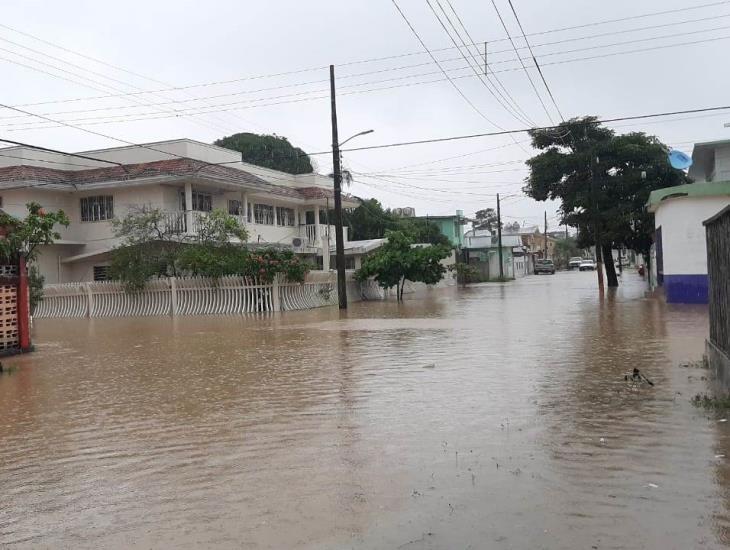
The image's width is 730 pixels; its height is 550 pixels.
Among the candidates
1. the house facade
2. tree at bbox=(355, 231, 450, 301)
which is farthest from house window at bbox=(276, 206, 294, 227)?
the house facade

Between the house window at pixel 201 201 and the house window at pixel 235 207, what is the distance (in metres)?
1.28

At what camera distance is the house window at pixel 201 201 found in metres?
30.5

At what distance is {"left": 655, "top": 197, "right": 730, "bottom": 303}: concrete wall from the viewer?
21344 mm

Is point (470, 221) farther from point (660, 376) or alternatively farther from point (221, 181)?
point (660, 376)

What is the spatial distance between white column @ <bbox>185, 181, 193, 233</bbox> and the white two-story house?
0.04 m

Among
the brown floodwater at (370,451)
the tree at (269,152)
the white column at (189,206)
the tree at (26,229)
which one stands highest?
the tree at (269,152)

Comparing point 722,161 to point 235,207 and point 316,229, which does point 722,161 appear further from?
point 235,207

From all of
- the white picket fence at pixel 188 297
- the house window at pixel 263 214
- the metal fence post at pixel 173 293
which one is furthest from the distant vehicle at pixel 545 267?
the metal fence post at pixel 173 293

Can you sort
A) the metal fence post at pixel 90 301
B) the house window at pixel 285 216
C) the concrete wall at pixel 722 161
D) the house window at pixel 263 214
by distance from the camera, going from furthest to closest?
the house window at pixel 285 216
the house window at pixel 263 214
the metal fence post at pixel 90 301
the concrete wall at pixel 722 161

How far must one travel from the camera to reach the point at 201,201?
3152 cm

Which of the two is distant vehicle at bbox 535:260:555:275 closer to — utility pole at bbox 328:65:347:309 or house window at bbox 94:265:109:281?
utility pole at bbox 328:65:347:309

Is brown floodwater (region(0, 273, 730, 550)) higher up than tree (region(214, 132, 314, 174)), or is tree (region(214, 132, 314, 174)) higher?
tree (region(214, 132, 314, 174))

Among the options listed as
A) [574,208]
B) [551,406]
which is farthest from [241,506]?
[574,208]

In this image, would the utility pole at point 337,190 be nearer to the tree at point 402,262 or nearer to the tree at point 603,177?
the tree at point 402,262
